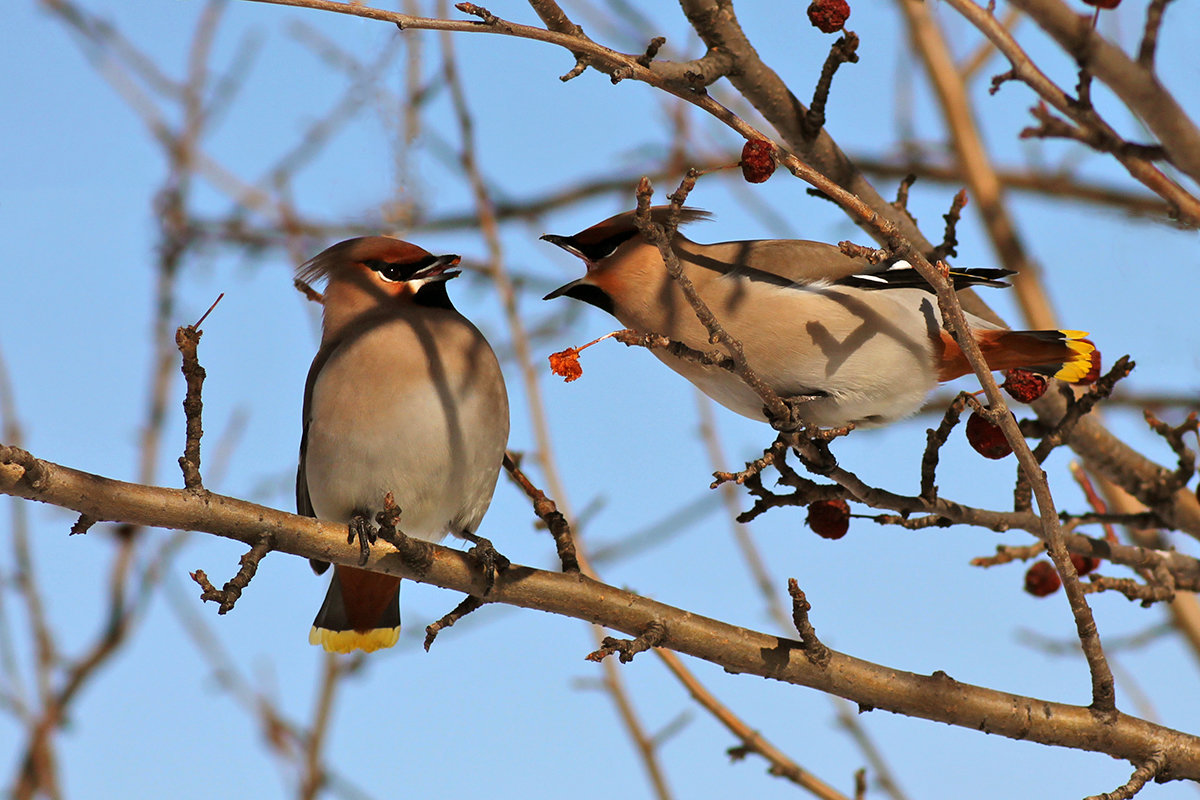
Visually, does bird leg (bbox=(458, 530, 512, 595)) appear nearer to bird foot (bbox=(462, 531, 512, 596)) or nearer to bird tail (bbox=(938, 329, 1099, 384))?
bird foot (bbox=(462, 531, 512, 596))

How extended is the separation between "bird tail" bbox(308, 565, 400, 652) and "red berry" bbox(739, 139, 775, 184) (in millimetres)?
1665

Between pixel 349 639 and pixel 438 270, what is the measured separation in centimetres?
112

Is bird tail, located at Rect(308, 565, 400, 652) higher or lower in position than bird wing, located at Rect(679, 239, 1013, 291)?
lower

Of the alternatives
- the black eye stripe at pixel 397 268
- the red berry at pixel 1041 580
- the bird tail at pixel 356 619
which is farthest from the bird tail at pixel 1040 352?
the bird tail at pixel 356 619

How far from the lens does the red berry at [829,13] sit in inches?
109

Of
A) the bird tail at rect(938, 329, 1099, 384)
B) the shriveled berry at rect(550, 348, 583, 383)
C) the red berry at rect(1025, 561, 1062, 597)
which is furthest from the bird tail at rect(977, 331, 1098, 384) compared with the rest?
the shriveled berry at rect(550, 348, 583, 383)

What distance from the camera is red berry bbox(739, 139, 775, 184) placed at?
2.44 m

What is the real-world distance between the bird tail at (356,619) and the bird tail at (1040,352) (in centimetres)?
173

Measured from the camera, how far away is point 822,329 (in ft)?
10.4

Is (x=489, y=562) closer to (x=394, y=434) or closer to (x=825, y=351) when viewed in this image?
(x=394, y=434)

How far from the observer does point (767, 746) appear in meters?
3.32

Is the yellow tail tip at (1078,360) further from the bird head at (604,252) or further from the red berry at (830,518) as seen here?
the bird head at (604,252)

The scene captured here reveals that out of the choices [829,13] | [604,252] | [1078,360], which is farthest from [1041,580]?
[829,13]

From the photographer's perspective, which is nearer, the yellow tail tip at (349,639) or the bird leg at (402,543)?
the bird leg at (402,543)
